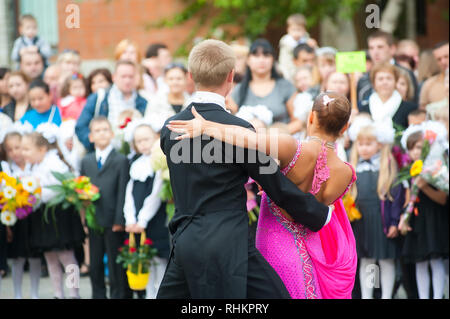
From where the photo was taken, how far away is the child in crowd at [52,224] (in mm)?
7336

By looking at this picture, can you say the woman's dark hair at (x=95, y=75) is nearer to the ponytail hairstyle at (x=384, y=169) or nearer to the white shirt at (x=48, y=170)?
the white shirt at (x=48, y=170)

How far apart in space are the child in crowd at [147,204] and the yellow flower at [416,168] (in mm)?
2230

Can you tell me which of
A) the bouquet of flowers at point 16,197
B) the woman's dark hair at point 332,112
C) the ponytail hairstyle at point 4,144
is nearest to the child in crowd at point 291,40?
the ponytail hairstyle at point 4,144

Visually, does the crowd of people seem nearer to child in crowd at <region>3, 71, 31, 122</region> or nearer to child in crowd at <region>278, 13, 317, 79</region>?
child in crowd at <region>3, 71, 31, 122</region>

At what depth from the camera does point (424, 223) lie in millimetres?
6922

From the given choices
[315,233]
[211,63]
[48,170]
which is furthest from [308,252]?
[48,170]

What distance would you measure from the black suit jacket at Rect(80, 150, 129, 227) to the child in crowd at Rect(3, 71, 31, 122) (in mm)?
2074

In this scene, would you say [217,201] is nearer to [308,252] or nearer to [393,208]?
[308,252]

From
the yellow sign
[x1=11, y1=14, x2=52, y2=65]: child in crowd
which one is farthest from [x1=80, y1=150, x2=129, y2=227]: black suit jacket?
[x1=11, y1=14, x2=52, y2=65]: child in crowd

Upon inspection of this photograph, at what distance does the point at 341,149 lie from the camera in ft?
22.5

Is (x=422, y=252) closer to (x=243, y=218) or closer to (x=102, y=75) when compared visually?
(x=243, y=218)

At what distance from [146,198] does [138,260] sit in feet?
1.87

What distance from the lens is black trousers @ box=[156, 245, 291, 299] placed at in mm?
3828

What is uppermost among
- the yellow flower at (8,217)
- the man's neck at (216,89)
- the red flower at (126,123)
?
the man's neck at (216,89)
